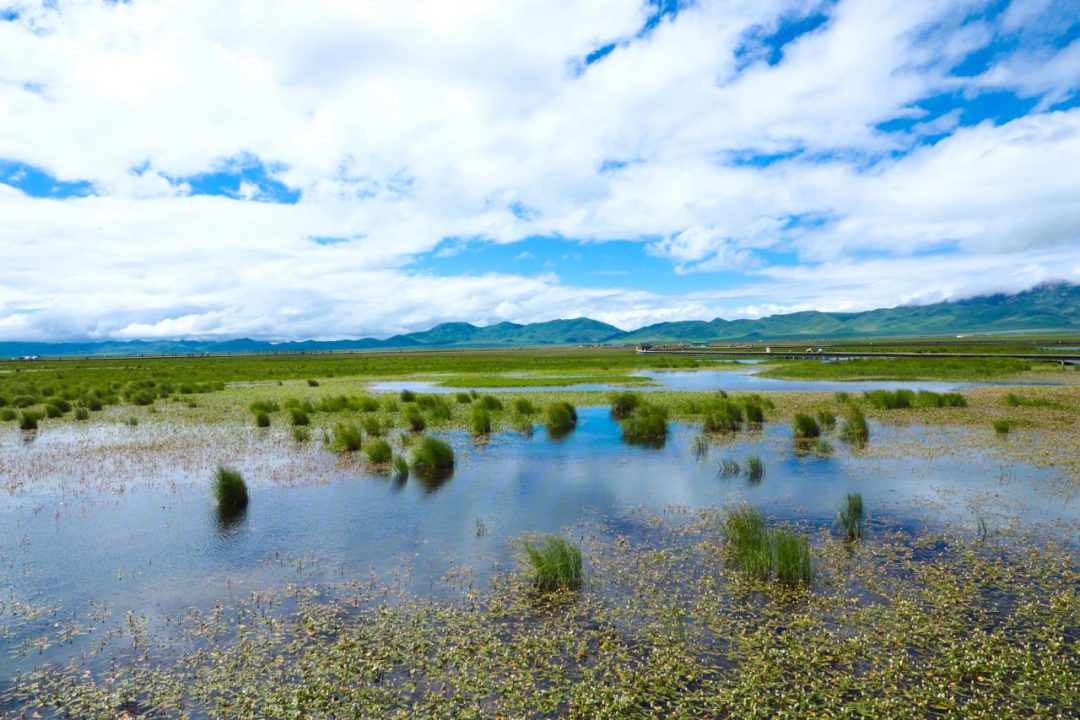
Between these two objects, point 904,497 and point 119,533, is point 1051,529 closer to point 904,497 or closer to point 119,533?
point 904,497

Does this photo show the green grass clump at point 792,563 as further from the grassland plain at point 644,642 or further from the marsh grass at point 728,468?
the marsh grass at point 728,468

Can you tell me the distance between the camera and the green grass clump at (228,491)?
50.2 feet

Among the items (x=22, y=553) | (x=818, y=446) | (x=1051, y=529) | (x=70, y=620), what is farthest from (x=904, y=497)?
(x=22, y=553)

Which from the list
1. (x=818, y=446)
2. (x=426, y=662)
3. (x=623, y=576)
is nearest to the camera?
(x=426, y=662)

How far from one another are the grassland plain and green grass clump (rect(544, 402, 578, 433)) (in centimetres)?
1294

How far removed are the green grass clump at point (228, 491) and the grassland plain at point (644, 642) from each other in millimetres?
5394

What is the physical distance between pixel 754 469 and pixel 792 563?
8.01m

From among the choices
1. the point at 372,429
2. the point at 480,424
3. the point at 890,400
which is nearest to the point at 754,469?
the point at 480,424

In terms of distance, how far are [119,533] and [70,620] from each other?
4.49 meters

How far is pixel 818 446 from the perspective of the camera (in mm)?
21219

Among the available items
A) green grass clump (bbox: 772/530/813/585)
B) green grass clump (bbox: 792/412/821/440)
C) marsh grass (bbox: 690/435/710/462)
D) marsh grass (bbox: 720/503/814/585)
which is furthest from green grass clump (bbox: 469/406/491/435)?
green grass clump (bbox: 772/530/813/585)

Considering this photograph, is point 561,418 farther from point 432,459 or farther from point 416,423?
point 432,459

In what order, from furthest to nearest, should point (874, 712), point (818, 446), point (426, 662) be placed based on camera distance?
point (818, 446), point (426, 662), point (874, 712)

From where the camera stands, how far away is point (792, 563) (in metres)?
10.4
